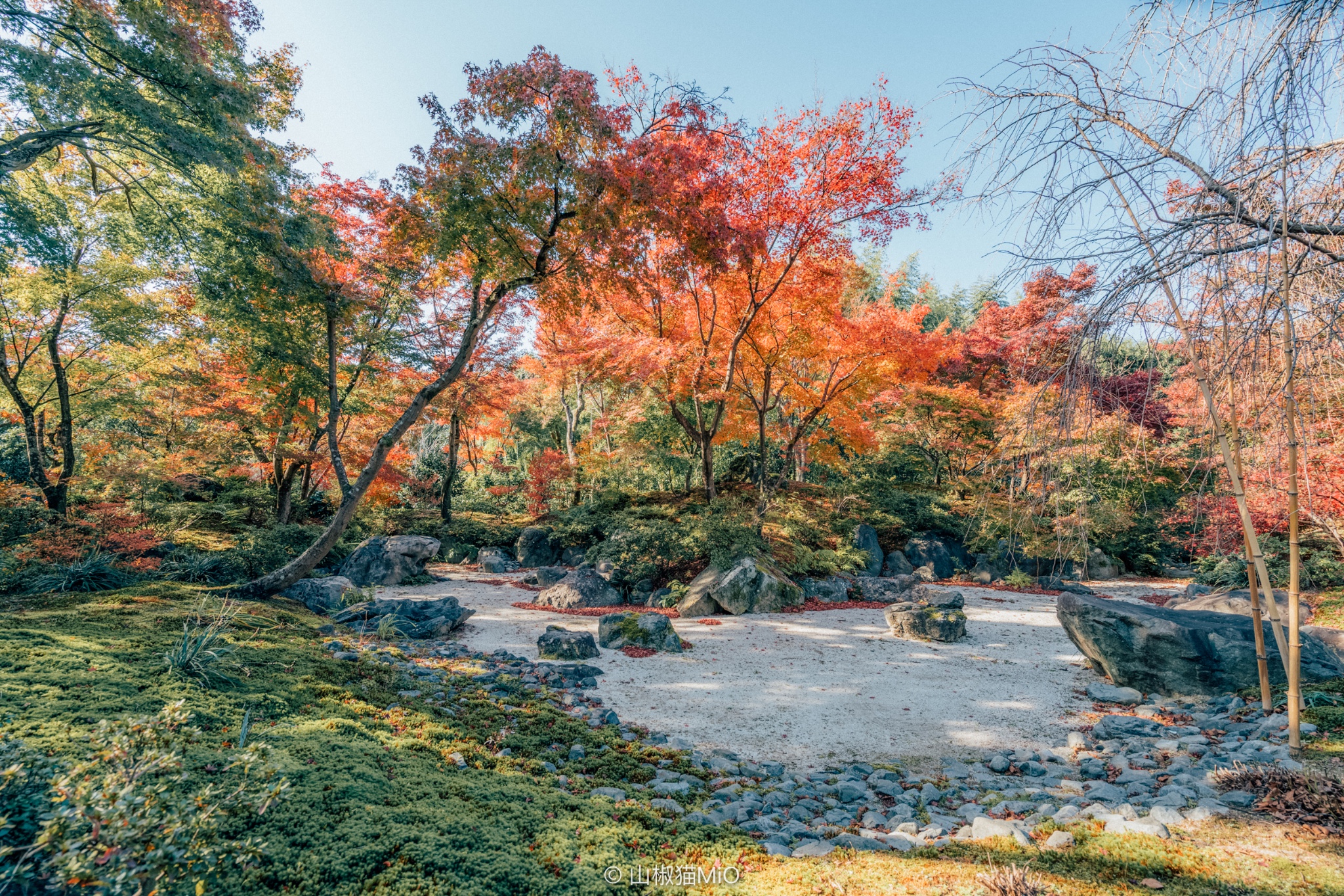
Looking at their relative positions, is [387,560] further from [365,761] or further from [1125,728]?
[1125,728]

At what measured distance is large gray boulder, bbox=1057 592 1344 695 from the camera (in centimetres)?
453

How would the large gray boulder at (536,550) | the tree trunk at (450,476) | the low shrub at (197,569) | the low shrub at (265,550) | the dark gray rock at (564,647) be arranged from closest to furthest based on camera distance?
the dark gray rock at (564,647) < the low shrub at (197,569) < the low shrub at (265,550) < the large gray boulder at (536,550) < the tree trunk at (450,476)

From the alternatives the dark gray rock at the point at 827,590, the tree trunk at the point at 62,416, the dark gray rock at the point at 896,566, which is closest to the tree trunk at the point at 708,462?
the dark gray rock at the point at 827,590

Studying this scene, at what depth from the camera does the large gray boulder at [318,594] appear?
6699mm

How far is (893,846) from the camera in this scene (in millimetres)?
2459

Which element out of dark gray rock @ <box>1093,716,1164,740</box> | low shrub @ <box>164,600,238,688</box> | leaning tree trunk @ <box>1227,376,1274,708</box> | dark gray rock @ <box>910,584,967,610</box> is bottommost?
dark gray rock @ <box>1093,716,1164,740</box>

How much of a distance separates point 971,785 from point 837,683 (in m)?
2.08

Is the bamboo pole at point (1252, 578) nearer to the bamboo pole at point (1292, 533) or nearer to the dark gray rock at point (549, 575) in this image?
the bamboo pole at point (1292, 533)

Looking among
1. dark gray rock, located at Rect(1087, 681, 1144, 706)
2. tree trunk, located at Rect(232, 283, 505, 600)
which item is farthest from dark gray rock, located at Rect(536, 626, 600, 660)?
dark gray rock, located at Rect(1087, 681, 1144, 706)

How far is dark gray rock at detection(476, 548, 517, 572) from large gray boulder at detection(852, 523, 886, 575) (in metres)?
8.14

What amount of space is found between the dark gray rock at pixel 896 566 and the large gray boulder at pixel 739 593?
4.23m

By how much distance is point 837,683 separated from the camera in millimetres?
5496

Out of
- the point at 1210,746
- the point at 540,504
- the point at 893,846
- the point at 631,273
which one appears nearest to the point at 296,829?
the point at 893,846

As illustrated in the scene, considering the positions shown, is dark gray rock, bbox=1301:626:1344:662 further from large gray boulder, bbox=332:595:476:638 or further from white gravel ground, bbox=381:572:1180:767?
large gray boulder, bbox=332:595:476:638
